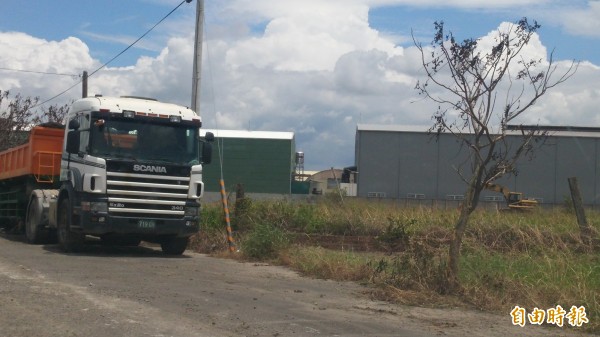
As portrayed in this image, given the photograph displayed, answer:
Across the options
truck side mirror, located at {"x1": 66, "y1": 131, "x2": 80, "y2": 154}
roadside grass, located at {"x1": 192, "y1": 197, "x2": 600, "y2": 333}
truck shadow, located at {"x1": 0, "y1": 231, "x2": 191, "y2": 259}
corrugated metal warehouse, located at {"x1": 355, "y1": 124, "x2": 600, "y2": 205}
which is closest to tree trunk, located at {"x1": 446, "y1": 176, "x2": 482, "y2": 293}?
roadside grass, located at {"x1": 192, "y1": 197, "x2": 600, "y2": 333}

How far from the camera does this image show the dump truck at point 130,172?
15.4 meters

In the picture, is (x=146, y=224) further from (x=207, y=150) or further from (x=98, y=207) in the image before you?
(x=207, y=150)

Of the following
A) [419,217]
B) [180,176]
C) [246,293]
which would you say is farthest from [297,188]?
[246,293]

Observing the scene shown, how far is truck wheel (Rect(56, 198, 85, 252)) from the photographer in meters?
16.2

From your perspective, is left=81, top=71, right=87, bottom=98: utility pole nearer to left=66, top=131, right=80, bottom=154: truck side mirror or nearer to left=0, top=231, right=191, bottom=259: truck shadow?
left=0, top=231, right=191, bottom=259: truck shadow

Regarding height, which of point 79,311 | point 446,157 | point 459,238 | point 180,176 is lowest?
point 79,311

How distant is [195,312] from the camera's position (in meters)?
9.51

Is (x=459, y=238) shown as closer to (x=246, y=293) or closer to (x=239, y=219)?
Result: (x=246, y=293)

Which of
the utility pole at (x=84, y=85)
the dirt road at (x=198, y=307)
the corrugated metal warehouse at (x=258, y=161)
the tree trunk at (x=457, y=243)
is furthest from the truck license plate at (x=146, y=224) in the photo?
the corrugated metal warehouse at (x=258, y=161)

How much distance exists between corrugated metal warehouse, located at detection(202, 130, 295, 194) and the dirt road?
46.0m

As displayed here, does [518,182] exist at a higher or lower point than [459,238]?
higher

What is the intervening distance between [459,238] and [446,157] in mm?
40315

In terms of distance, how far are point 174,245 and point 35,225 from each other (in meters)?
3.75

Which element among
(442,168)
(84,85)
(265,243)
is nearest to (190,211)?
(265,243)
